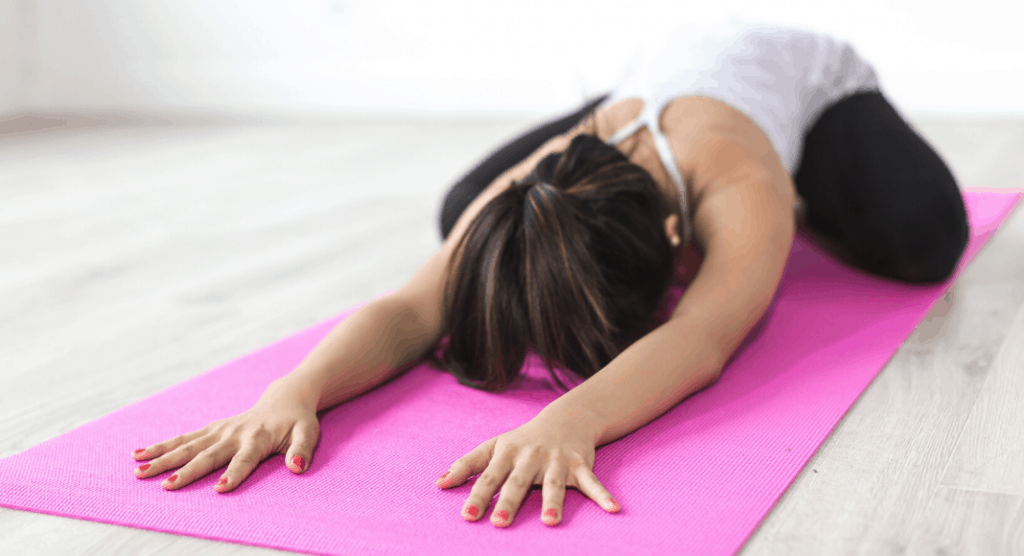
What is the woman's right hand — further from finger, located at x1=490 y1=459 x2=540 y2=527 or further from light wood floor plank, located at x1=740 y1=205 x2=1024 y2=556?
light wood floor plank, located at x1=740 y1=205 x2=1024 y2=556

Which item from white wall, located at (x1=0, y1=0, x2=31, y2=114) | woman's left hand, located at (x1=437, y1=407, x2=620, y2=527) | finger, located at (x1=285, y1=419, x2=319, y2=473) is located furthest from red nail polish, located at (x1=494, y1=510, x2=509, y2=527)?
white wall, located at (x1=0, y1=0, x2=31, y2=114)

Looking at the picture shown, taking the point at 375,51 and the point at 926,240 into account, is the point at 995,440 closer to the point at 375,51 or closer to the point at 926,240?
the point at 926,240

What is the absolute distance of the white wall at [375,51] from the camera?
3.40m

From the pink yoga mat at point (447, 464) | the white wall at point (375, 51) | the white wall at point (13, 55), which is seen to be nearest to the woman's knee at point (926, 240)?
the pink yoga mat at point (447, 464)

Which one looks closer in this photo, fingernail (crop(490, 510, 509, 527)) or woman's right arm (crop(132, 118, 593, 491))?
fingernail (crop(490, 510, 509, 527))

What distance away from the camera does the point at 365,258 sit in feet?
6.26

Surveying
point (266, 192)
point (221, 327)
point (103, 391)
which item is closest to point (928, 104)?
point (266, 192)

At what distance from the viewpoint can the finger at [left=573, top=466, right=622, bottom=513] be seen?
2.81ft

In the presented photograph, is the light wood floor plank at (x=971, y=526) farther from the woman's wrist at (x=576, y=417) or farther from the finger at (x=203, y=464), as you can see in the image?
the finger at (x=203, y=464)

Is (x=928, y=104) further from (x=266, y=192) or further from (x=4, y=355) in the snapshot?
(x=4, y=355)

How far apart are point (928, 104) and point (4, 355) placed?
10.1 feet

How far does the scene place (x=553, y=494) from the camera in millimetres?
849

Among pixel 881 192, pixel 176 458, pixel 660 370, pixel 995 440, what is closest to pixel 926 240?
pixel 881 192

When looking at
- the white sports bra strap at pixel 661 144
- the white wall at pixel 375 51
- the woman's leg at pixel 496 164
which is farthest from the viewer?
the white wall at pixel 375 51
